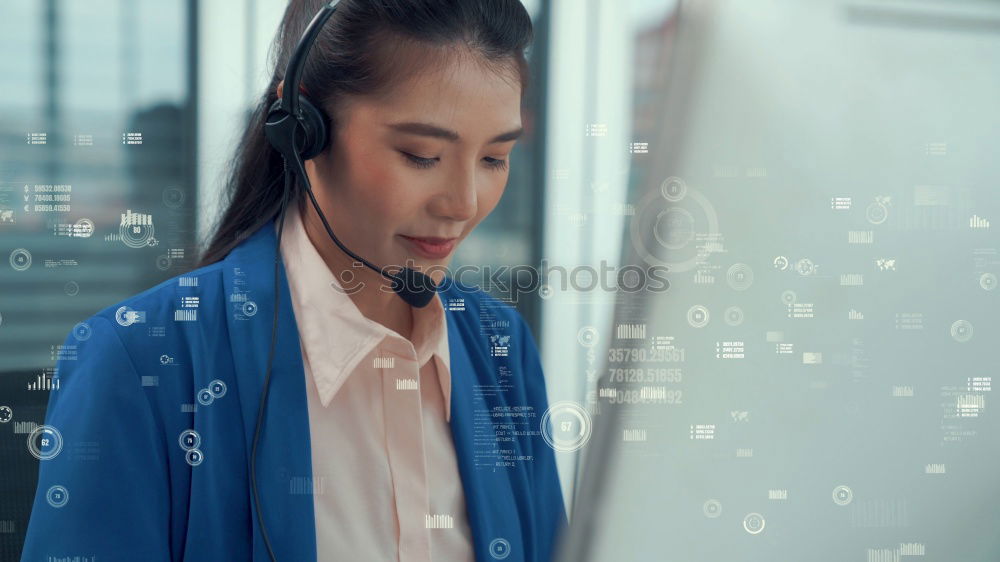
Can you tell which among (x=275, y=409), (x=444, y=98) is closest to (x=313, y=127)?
(x=444, y=98)

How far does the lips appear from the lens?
74 cm

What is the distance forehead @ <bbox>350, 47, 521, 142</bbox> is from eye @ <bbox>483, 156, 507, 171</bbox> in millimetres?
23

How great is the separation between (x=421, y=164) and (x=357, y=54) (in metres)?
0.11

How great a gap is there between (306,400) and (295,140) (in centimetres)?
23

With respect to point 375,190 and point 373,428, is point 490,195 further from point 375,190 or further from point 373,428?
point 373,428

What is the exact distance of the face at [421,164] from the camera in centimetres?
70

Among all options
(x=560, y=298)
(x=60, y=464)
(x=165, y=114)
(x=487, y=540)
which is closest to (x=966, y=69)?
(x=560, y=298)

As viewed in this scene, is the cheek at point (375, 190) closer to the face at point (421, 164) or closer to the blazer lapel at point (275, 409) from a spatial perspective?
the face at point (421, 164)

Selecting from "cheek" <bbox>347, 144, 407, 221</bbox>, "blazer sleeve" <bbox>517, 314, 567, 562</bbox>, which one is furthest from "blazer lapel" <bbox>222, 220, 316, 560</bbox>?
"blazer sleeve" <bbox>517, 314, 567, 562</bbox>

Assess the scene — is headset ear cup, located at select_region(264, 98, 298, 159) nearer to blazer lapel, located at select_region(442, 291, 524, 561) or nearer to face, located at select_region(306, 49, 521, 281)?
face, located at select_region(306, 49, 521, 281)

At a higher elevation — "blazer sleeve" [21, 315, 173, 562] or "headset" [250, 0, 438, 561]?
"headset" [250, 0, 438, 561]

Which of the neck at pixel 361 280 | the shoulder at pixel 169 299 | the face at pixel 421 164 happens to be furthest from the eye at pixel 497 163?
the shoulder at pixel 169 299

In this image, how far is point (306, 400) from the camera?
0.71 metres

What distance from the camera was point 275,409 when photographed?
2.31ft
